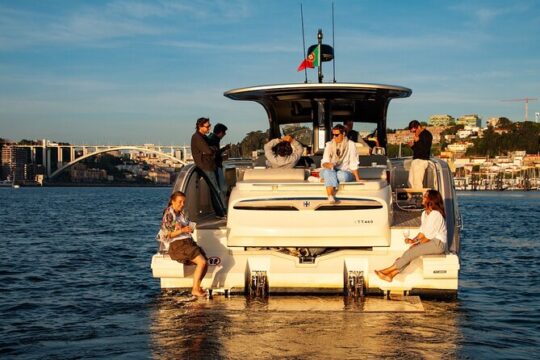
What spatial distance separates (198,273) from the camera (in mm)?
9484

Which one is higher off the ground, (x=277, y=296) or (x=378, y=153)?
(x=378, y=153)

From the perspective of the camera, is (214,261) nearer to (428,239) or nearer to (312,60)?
(428,239)

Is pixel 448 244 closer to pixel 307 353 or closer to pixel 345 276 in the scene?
pixel 345 276

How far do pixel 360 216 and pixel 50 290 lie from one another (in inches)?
199

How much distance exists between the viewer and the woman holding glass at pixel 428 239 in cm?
929

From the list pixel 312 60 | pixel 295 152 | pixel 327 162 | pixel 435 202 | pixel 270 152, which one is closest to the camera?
pixel 435 202

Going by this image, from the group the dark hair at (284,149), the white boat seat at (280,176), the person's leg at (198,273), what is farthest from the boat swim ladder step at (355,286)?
the dark hair at (284,149)

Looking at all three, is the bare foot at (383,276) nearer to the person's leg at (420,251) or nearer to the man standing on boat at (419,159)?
the person's leg at (420,251)

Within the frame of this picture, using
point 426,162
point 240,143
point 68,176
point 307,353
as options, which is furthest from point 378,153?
point 68,176

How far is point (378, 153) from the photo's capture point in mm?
12750

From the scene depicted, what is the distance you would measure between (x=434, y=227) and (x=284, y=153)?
2465 millimetres

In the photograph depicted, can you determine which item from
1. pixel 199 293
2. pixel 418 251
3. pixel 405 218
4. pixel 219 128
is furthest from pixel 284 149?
pixel 418 251

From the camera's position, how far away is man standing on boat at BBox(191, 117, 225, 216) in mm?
11008

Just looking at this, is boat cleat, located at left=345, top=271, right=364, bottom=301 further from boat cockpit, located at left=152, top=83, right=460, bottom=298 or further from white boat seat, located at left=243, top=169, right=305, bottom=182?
white boat seat, located at left=243, top=169, right=305, bottom=182
